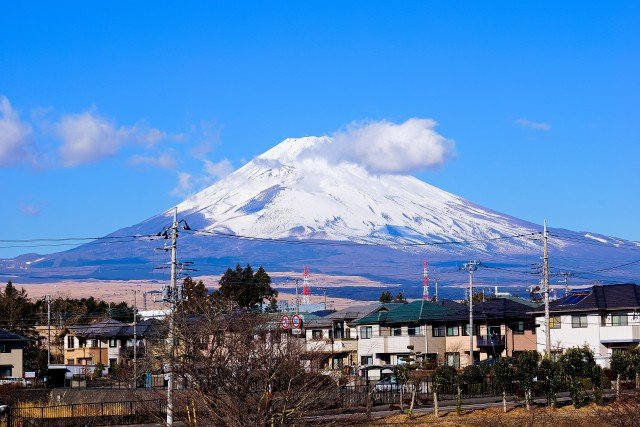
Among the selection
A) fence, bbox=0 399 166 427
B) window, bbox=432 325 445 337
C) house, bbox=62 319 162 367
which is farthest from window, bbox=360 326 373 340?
fence, bbox=0 399 166 427

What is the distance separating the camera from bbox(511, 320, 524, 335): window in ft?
263

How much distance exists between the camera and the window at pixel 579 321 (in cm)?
6831

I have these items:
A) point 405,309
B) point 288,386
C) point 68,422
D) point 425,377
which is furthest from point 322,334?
point 288,386

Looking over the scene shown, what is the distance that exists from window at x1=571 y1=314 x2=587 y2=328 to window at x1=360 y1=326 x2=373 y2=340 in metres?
16.6

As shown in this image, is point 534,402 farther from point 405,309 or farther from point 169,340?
point 405,309

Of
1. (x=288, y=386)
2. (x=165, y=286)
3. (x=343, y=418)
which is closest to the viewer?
(x=288, y=386)

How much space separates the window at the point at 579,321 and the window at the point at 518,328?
11.4m

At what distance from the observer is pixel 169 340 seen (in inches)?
1288

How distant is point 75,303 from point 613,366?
8892 centimetres

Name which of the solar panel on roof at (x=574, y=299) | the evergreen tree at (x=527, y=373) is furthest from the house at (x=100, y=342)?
the evergreen tree at (x=527, y=373)

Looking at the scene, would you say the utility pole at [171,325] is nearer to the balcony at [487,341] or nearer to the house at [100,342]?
the balcony at [487,341]

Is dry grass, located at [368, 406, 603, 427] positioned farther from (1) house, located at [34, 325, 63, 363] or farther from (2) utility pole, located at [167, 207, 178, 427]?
(1) house, located at [34, 325, 63, 363]

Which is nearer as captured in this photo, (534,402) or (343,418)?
(343,418)

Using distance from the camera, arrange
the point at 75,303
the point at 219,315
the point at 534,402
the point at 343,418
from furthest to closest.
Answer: the point at 75,303 < the point at 534,402 < the point at 343,418 < the point at 219,315
